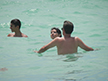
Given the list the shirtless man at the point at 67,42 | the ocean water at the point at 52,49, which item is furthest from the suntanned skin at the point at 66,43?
the ocean water at the point at 52,49

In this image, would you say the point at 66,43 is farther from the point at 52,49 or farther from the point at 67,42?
the point at 52,49

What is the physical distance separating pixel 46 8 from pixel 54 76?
51.2 feet

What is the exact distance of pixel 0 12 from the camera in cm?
1864

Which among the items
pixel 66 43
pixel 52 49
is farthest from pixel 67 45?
pixel 52 49

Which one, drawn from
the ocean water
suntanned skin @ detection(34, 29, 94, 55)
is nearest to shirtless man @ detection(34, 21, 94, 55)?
suntanned skin @ detection(34, 29, 94, 55)

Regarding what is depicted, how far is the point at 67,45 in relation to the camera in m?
5.73

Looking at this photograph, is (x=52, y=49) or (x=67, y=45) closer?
(x=67, y=45)

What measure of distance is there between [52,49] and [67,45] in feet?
7.10

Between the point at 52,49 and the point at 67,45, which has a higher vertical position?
the point at 67,45

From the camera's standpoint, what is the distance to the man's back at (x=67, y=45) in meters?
5.71

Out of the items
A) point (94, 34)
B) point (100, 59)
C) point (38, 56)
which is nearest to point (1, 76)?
point (38, 56)

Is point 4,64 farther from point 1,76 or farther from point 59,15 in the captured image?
point 59,15

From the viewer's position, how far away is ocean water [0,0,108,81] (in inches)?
189

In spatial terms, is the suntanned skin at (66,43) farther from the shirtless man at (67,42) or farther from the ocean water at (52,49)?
the ocean water at (52,49)
